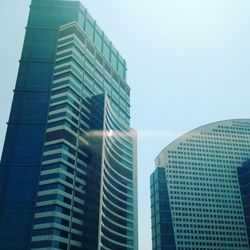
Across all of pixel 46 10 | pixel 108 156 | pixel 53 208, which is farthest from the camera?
pixel 46 10

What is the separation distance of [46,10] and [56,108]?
170ft

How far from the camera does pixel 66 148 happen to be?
113 meters

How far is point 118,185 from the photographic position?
470 ft

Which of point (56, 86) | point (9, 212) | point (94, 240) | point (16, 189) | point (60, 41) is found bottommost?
point (94, 240)

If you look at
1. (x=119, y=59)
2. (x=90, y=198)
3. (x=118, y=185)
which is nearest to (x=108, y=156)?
(x=118, y=185)

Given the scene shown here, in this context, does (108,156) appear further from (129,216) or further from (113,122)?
(129,216)

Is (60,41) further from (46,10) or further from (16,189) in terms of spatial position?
(16,189)

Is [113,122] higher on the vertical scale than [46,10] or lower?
lower

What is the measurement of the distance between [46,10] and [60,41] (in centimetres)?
1888

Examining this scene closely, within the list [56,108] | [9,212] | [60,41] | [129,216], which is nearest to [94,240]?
[9,212]

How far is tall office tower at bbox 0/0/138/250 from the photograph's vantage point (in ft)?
340

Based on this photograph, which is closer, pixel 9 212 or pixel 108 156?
pixel 9 212

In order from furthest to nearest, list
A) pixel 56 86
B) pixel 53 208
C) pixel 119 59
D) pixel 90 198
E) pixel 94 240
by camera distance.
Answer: pixel 119 59 → pixel 56 86 → pixel 90 198 → pixel 94 240 → pixel 53 208

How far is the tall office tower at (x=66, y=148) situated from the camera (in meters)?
104
